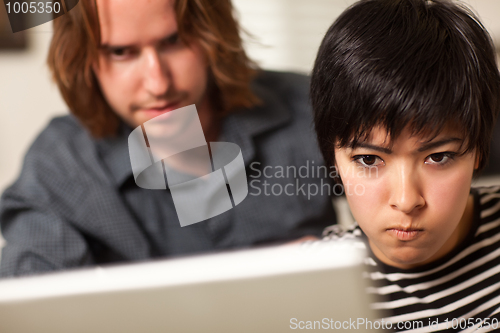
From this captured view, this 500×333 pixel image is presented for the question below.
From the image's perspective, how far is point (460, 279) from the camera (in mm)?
469

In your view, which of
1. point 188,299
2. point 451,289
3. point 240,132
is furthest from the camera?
point 240,132

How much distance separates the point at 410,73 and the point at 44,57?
0.55 metres

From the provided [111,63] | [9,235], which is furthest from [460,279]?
[9,235]

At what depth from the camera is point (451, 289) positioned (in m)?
0.47

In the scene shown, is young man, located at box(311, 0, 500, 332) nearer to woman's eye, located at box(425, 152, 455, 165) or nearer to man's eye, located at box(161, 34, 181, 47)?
woman's eye, located at box(425, 152, 455, 165)

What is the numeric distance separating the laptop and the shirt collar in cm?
23

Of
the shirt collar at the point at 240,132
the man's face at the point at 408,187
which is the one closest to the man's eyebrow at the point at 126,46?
the shirt collar at the point at 240,132

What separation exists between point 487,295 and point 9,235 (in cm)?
65

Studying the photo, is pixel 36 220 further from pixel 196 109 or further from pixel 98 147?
pixel 196 109

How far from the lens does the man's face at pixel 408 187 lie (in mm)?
373

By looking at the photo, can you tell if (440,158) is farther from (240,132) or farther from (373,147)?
(240,132)

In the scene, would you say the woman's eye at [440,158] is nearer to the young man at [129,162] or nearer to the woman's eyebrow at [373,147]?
the woman's eyebrow at [373,147]

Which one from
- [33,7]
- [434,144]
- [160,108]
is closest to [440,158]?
[434,144]

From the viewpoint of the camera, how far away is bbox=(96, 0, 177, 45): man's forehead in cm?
49
